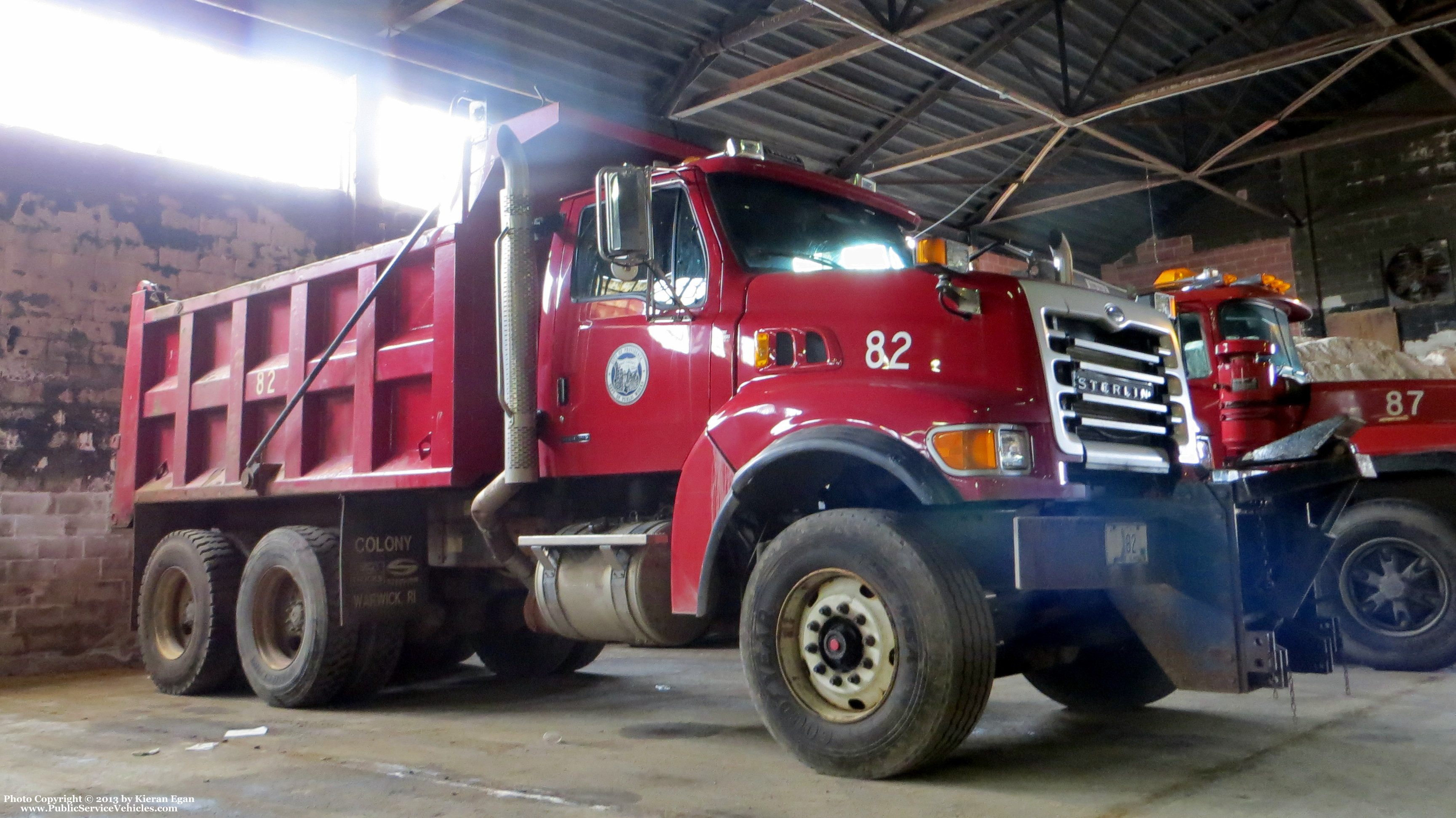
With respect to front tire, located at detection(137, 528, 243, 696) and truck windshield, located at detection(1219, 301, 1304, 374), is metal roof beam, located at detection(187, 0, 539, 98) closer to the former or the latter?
front tire, located at detection(137, 528, 243, 696)

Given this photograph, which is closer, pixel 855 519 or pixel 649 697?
pixel 855 519

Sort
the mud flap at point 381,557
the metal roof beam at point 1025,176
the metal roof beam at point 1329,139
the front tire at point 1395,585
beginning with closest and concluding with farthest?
the mud flap at point 381,557 < the front tire at point 1395,585 < the metal roof beam at point 1025,176 < the metal roof beam at point 1329,139

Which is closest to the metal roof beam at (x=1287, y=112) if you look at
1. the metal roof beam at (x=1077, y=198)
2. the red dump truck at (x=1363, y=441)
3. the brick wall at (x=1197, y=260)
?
the metal roof beam at (x=1077, y=198)

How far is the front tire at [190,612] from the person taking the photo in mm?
6934

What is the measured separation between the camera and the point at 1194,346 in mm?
7641

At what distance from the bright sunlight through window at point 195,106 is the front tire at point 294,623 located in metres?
2.88

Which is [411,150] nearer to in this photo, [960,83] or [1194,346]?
[960,83]

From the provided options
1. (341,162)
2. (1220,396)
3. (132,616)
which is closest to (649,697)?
(132,616)

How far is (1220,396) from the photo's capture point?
7.54 meters

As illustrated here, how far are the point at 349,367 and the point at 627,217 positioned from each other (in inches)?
97.6

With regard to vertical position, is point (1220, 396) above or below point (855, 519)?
above

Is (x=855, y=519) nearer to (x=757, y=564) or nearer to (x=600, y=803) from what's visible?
(x=757, y=564)

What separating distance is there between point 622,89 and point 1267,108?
11961 millimetres

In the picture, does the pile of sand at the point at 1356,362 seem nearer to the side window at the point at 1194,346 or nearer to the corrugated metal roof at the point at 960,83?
the corrugated metal roof at the point at 960,83
